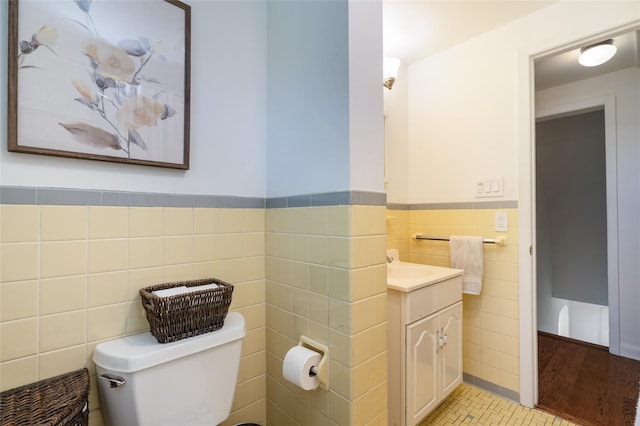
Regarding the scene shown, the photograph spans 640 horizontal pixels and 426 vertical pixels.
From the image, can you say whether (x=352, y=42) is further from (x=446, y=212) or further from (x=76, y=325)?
(x=446, y=212)

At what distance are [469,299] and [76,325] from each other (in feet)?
6.69

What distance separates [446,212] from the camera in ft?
6.72

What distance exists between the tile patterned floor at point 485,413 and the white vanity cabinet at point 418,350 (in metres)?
0.17

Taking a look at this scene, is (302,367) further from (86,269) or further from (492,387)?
(492,387)

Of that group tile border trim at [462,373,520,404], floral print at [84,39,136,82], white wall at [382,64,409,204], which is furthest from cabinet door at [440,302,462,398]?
floral print at [84,39,136,82]

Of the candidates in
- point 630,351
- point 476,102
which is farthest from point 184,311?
point 630,351

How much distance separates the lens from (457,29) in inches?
71.8

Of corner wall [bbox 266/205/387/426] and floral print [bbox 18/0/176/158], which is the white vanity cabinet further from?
floral print [bbox 18/0/176/158]

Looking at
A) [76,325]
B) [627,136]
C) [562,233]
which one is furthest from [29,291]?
[562,233]

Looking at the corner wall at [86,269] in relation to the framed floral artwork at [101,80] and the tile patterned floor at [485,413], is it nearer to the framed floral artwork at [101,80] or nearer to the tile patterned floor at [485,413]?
the framed floral artwork at [101,80]

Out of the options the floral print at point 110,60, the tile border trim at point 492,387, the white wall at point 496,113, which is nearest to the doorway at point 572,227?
the white wall at point 496,113

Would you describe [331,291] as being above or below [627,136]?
below

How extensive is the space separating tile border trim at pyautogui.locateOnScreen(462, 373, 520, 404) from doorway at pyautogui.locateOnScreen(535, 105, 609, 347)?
197cm

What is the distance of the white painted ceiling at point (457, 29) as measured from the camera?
5.31 ft
